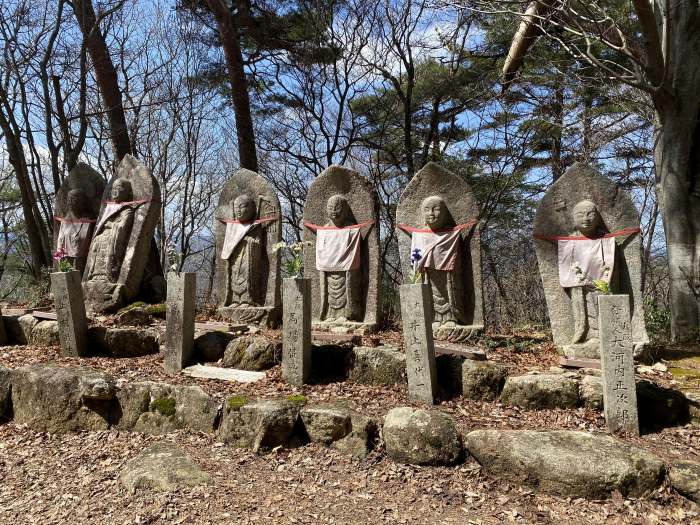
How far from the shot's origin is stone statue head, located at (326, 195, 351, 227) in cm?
724

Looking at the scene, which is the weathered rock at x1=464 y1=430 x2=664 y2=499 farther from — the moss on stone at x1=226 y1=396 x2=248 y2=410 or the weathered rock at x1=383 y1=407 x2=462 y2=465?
the moss on stone at x1=226 y1=396 x2=248 y2=410

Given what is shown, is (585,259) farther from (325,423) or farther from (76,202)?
(76,202)

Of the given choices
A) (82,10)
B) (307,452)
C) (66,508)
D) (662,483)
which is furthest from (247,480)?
(82,10)

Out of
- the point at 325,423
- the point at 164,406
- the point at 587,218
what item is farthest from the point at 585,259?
the point at 164,406

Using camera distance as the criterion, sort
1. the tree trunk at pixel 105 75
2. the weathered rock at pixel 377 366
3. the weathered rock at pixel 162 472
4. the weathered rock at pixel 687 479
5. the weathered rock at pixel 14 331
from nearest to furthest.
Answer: the weathered rock at pixel 687 479 < the weathered rock at pixel 162 472 < the weathered rock at pixel 377 366 < the weathered rock at pixel 14 331 < the tree trunk at pixel 105 75

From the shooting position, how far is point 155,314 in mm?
7445

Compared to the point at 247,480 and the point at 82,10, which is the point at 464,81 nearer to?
the point at 82,10

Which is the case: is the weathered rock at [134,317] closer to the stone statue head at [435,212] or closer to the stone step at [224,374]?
the stone step at [224,374]

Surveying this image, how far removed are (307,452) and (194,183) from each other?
40.6 feet

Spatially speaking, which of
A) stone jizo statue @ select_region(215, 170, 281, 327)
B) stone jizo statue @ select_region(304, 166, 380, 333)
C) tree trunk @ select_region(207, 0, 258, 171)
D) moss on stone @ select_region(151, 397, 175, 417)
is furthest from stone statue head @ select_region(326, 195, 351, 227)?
tree trunk @ select_region(207, 0, 258, 171)

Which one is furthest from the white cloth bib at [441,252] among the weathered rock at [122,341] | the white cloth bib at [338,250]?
the weathered rock at [122,341]

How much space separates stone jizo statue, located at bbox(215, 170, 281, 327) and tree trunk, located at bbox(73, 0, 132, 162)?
431 cm

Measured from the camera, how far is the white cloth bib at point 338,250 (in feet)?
23.1

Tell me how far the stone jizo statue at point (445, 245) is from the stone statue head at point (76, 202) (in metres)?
5.80
